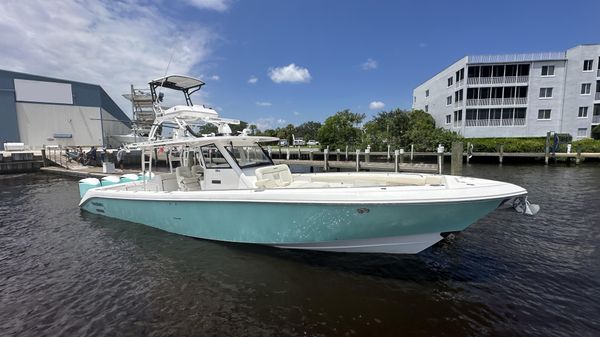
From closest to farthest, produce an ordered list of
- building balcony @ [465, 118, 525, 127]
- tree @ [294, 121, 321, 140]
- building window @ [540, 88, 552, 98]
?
building window @ [540, 88, 552, 98] < building balcony @ [465, 118, 525, 127] < tree @ [294, 121, 321, 140]

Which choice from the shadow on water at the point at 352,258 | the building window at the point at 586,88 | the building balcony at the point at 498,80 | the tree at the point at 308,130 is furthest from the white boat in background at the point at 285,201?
the tree at the point at 308,130

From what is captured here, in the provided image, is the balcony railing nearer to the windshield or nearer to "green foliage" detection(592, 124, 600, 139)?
"green foliage" detection(592, 124, 600, 139)

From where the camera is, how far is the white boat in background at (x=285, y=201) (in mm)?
4543

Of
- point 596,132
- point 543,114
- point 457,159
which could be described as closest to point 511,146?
point 543,114

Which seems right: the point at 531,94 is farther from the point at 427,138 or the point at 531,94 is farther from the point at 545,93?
the point at 427,138

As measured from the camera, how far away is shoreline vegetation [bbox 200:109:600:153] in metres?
26.0

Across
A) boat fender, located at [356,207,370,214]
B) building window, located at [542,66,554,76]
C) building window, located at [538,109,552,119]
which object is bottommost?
boat fender, located at [356,207,370,214]

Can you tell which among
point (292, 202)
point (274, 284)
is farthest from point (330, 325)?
point (292, 202)

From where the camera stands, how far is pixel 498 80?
103ft

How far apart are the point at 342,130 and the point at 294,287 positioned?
1300 inches

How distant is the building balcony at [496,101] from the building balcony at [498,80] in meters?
1.72

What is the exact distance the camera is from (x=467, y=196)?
4391mm

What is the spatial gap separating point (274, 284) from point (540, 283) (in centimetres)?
454

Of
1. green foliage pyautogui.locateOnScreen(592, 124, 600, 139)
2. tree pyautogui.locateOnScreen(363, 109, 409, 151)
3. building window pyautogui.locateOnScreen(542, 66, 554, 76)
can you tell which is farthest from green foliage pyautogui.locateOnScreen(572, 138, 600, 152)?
tree pyautogui.locateOnScreen(363, 109, 409, 151)
